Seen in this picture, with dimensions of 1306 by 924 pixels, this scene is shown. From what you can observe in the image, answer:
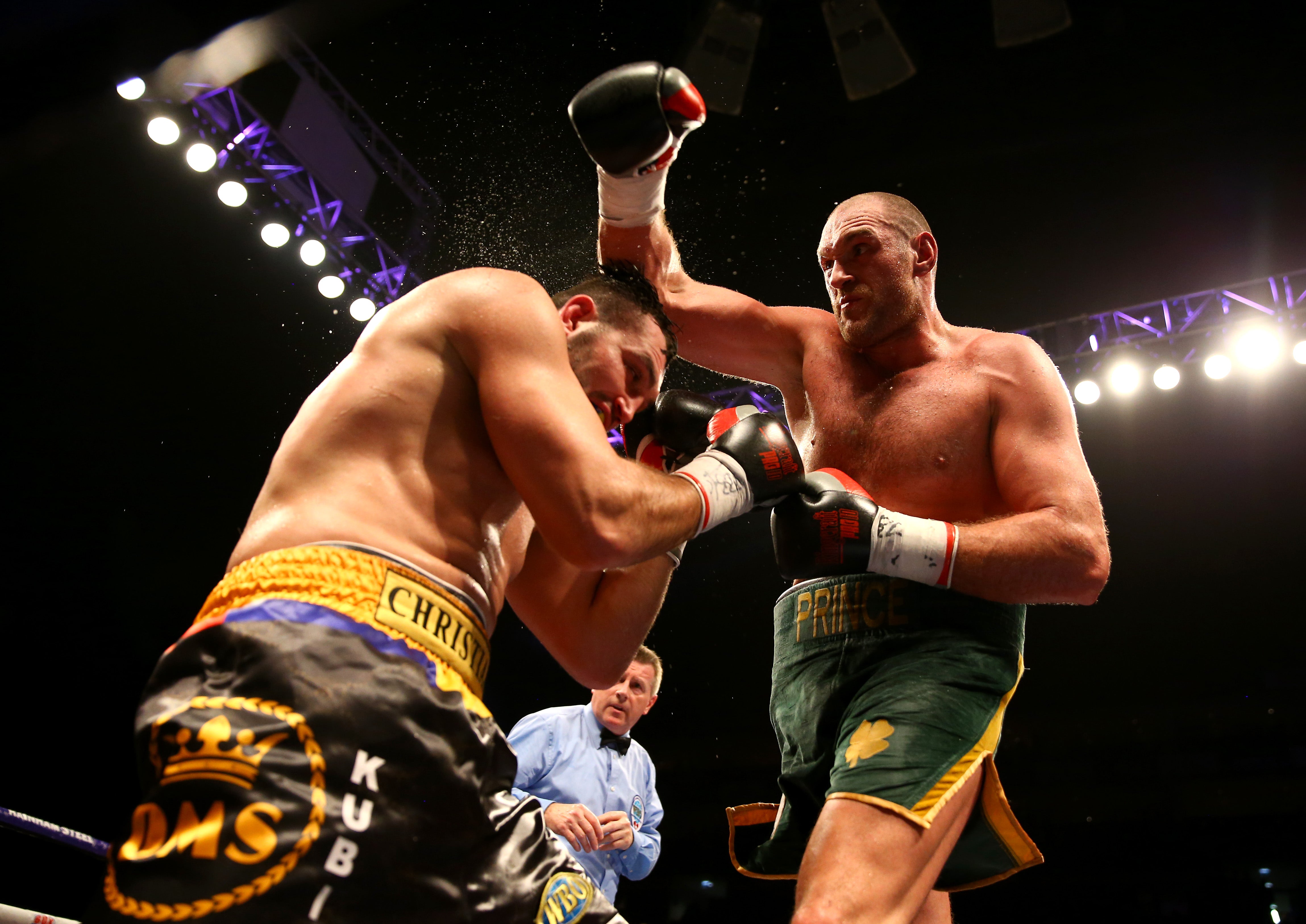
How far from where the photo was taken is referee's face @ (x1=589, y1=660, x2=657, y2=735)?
375 cm

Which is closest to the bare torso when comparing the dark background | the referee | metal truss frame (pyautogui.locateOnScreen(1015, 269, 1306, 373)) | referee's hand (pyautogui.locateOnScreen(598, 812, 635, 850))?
the referee

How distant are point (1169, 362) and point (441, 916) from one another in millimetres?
5235

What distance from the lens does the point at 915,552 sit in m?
1.60

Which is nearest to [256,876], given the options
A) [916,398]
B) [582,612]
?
Result: [582,612]

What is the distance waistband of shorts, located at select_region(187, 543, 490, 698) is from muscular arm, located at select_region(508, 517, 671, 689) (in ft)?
1.51

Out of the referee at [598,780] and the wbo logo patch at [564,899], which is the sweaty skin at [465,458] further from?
the referee at [598,780]

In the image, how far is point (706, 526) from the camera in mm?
1443

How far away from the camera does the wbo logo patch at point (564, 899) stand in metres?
1.14

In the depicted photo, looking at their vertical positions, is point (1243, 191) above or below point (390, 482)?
above

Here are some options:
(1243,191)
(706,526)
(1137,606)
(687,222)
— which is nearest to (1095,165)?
(1243,191)

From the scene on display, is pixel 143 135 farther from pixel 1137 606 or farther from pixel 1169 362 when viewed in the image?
pixel 1137 606

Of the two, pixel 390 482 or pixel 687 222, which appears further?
pixel 687 222

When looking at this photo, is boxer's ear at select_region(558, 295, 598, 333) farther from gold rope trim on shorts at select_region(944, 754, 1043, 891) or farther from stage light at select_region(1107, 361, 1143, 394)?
stage light at select_region(1107, 361, 1143, 394)

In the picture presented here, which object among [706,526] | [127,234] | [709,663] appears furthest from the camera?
[709,663]
